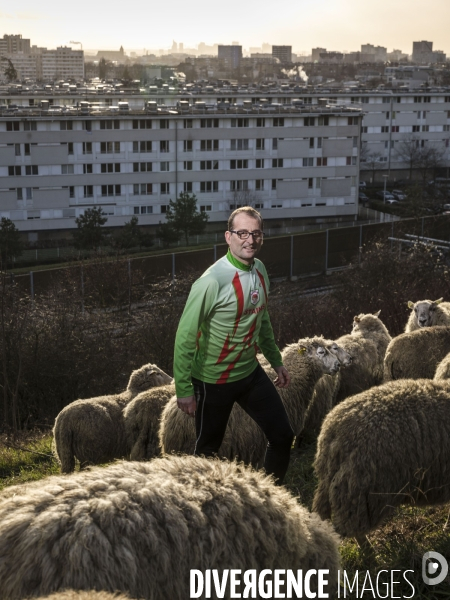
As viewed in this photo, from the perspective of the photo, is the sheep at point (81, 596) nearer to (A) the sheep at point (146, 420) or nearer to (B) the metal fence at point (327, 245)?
(A) the sheep at point (146, 420)

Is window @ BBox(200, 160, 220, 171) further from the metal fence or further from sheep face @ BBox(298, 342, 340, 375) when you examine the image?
sheep face @ BBox(298, 342, 340, 375)

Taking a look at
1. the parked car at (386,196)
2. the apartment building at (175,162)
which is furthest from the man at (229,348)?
the parked car at (386,196)

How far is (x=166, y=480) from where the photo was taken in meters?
3.46

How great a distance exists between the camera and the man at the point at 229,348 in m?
5.29

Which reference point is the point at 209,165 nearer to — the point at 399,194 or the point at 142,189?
the point at 142,189

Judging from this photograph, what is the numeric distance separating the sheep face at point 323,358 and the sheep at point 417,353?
1727 millimetres

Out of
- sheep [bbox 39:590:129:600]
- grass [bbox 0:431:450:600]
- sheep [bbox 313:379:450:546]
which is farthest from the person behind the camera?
sheep [bbox 313:379:450:546]

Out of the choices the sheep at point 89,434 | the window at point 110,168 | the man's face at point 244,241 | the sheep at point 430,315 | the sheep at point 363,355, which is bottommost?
the window at point 110,168

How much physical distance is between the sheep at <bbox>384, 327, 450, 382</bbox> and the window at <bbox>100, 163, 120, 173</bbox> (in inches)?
1958

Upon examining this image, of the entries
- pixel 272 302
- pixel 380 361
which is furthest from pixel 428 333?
pixel 272 302

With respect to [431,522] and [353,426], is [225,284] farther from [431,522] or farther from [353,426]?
[431,522]

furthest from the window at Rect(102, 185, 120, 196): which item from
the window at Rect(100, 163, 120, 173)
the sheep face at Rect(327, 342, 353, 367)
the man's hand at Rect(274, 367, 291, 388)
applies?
the man's hand at Rect(274, 367, 291, 388)

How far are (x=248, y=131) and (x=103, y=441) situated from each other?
53878mm

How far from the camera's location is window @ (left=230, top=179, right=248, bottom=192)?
61.3 meters
